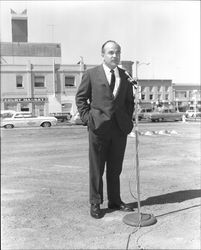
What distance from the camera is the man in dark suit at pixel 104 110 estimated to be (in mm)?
3053

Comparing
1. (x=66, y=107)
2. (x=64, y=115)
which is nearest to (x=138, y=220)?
(x=64, y=115)

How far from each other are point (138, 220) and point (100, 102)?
984 millimetres

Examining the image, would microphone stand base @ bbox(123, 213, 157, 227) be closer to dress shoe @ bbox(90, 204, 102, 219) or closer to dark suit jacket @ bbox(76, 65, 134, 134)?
dress shoe @ bbox(90, 204, 102, 219)

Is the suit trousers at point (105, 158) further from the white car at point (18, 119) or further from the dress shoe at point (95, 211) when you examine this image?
the white car at point (18, 119)

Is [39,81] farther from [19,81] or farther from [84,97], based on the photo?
[84,97]

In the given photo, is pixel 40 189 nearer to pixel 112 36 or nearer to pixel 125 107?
pixel 125 107

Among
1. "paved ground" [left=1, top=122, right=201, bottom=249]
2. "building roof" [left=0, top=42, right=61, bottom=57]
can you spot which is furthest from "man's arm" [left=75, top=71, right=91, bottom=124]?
"paved ground" [left=1, top=122, right=201, bottom=249]

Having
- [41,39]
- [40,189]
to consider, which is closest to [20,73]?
[40,189]

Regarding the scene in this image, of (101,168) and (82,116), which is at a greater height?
(82,116)

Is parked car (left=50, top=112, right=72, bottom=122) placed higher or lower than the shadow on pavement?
higher

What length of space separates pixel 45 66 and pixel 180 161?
2.81 meters

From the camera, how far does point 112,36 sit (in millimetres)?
2930

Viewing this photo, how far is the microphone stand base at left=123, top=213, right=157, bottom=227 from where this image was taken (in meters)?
2.85

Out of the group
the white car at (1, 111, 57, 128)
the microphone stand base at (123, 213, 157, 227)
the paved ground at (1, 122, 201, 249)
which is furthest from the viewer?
the microphone stand base at (123, 213, 157, 227)
